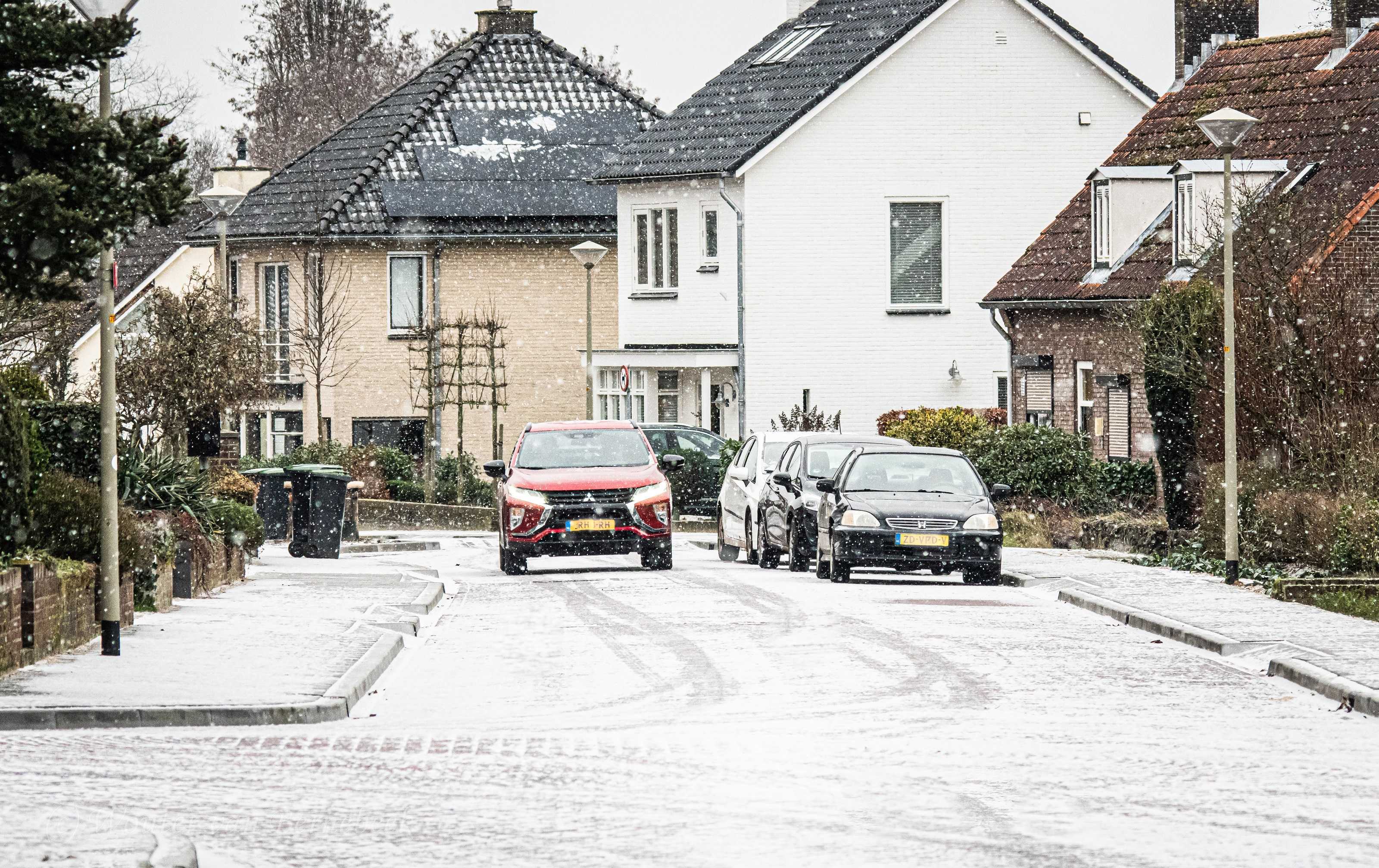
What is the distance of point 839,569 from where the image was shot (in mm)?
25297

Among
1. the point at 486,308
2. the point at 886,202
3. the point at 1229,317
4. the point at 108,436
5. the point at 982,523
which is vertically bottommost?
the point at 982,523

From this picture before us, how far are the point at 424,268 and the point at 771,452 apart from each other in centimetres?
2663

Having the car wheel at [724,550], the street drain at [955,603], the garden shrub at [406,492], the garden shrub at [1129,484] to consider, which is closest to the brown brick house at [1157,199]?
the garden shrub at [1129,484]

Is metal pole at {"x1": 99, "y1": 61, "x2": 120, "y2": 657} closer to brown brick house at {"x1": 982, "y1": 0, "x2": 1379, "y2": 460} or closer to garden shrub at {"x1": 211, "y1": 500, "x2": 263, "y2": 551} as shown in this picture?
garden shrub at {"x1": 211, "y1": 500, "x2": 263, "y2": 551}

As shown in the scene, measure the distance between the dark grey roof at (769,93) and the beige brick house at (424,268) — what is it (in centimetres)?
382

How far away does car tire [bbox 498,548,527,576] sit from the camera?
1104 inches

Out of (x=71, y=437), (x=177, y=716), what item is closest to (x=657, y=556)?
(x=71, y=437)

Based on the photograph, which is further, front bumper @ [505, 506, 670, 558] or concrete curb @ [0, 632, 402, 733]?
front bumper @ [505, 506, 670, 558]

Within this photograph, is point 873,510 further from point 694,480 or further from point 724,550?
point 694,480

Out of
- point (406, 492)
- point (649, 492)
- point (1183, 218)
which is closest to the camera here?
point (649, 492)

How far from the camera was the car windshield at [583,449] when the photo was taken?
28.4m

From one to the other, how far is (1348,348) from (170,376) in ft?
56.9

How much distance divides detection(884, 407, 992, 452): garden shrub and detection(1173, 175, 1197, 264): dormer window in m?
4.55

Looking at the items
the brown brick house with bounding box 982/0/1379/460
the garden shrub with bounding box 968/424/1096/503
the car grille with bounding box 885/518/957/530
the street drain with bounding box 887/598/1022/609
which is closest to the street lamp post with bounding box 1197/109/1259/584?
the street drain with bounding box 887/598/1022/609
